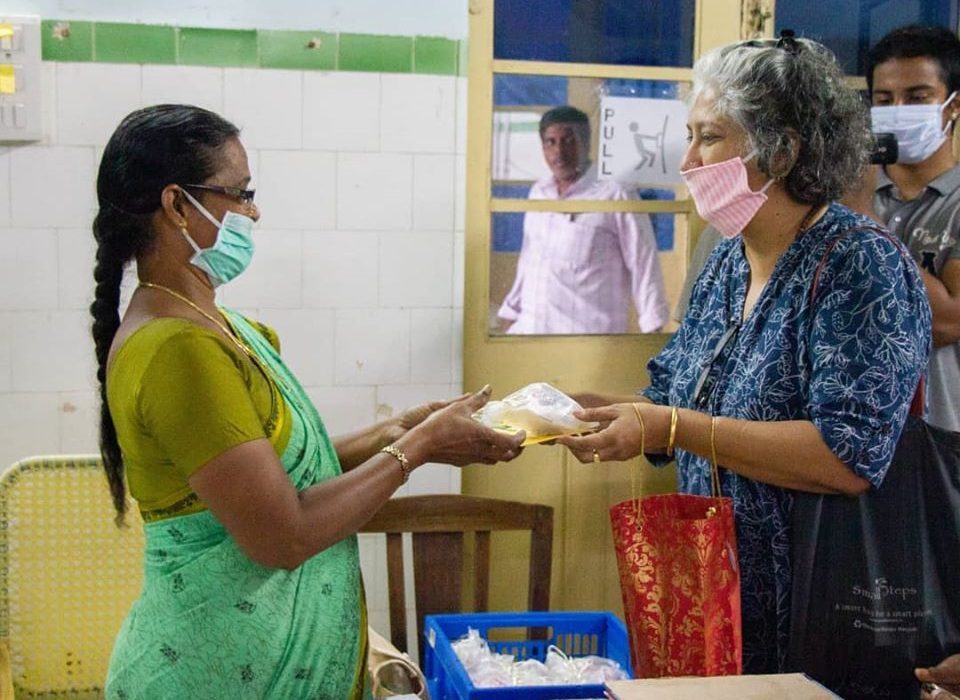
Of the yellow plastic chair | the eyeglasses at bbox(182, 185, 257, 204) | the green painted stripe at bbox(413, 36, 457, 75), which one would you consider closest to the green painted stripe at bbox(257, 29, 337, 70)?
the green painted stripe at bbox(413, 36, 457, 75)

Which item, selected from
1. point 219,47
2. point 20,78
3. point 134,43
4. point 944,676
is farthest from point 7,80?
point 944,676

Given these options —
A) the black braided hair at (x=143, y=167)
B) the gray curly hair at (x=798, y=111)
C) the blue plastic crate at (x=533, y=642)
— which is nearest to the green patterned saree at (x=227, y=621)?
the black braided hair at (x=143, y=167)

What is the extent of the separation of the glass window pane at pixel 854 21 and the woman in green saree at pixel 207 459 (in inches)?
90.9

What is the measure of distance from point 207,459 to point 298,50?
1.68 meters

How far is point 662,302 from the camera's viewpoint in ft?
11.0

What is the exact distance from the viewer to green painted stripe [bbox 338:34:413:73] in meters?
2.96

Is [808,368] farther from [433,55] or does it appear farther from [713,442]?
[433,55]

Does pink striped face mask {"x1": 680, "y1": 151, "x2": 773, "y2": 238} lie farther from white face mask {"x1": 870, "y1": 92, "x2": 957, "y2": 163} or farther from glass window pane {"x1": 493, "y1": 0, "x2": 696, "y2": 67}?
glass window pane {"x1": 493, "y1": 0, "x2": 696, "y2": 67}

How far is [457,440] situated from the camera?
1851 millimetres

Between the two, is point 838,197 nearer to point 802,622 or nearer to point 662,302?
point 802,622

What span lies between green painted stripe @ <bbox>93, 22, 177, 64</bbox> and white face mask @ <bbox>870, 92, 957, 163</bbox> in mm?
1809

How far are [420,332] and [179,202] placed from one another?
4.76ft

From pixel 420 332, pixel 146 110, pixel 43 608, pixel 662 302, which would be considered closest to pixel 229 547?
pixel 146 110

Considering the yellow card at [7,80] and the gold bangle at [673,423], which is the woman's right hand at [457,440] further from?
the yellow card at [7,80]
